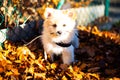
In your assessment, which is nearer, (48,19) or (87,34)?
(48,19)

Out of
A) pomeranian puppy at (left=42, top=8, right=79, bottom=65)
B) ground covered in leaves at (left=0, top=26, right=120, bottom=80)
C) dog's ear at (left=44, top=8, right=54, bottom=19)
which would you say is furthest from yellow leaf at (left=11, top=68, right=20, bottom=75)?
dog's ear at (left=44, top=8, right=54, bottom=19)

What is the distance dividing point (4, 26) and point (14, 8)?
1.20ft

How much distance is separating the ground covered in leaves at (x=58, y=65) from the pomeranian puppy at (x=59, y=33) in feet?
0.57

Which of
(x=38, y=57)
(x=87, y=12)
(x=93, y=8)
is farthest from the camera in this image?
(x=93, y=8)

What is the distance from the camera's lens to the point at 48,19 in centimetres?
476

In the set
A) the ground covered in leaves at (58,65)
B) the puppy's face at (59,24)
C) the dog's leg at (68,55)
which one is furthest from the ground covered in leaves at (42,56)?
the puppy's face at (59,24)

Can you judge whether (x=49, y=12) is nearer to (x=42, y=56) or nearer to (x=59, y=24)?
(x=59, y=24)

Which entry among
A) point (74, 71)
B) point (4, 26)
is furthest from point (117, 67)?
point (4, 26)

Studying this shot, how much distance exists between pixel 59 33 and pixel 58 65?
1.79 ft

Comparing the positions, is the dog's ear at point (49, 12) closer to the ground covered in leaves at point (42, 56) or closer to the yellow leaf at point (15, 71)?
the ground covered in leaves at point (42, 56)

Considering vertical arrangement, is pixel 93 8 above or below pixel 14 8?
below

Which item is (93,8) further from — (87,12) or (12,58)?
(12,58)

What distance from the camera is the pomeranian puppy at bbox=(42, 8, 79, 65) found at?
15.2 ft

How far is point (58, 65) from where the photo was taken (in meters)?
4.88
